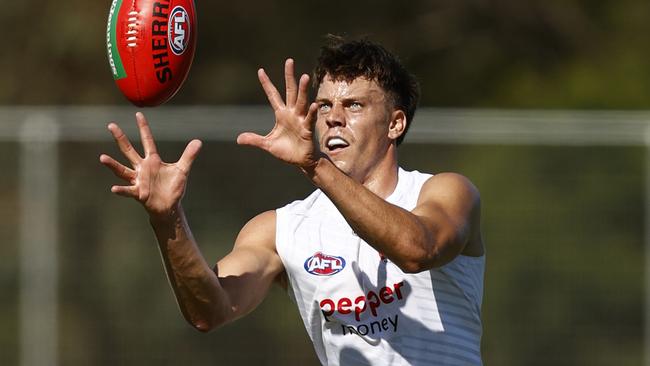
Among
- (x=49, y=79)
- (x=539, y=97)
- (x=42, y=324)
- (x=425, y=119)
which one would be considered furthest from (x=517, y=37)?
(x=42, y=324)

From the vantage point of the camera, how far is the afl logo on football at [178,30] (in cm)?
518

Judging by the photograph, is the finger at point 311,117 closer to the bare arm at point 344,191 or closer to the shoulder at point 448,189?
the bare arm at point 344,191

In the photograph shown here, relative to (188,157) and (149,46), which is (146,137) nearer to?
(188,157)

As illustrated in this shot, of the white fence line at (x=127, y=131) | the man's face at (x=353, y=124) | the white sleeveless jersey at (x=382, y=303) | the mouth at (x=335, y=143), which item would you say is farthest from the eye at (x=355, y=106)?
the white fence line at (x=127, y=131)

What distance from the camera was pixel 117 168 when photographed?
4.62 metres

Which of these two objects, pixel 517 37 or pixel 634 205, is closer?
pixel 634 205

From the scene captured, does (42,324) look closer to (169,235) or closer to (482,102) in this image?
(169,235)

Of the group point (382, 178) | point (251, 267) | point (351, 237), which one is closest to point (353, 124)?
point (382, 178)

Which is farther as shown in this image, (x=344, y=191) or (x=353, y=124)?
(x=353, y=124)

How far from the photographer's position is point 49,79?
14.8 meters

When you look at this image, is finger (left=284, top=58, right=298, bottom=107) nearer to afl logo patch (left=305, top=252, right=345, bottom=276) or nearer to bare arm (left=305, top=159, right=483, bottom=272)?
bare arm (left=305, top=159, right=483, bottom=272)

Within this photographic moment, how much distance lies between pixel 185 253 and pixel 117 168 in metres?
0.40

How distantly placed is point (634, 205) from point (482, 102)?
5.93 metres

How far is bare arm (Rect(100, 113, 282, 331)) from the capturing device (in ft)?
15.3
